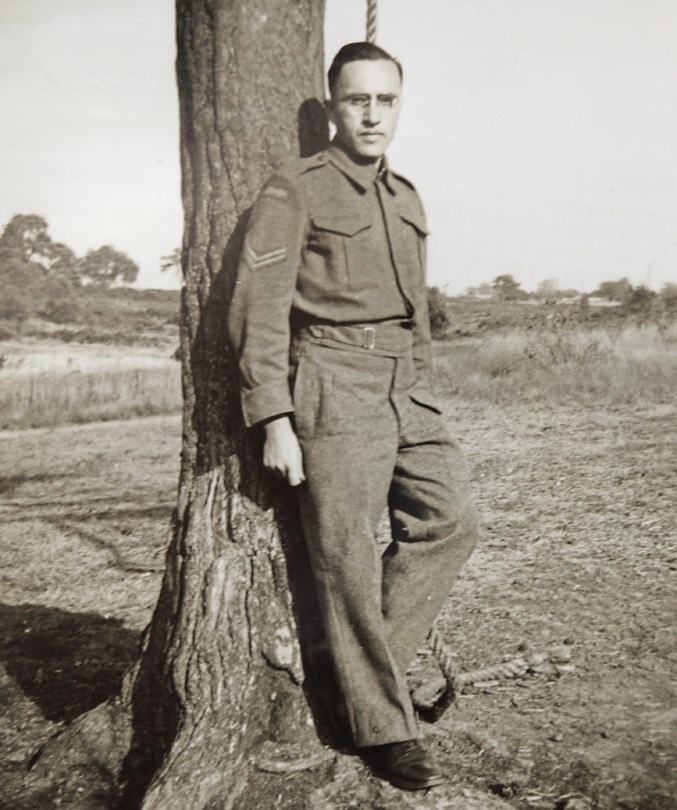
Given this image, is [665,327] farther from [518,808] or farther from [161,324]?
[518,808]

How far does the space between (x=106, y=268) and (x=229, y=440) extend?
8.53 meters

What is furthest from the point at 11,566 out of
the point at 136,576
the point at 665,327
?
→ the point at 665,327

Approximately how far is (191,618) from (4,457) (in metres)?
5.69

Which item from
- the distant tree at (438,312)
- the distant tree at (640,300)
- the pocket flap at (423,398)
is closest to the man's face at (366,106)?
the pocket flap at (423,398)

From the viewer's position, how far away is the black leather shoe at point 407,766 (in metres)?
2.47

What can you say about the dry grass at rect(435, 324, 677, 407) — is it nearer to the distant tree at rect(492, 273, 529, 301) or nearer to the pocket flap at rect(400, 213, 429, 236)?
the distant tree at rect(492, 273, 529, 301)

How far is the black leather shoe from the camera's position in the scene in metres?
2.47

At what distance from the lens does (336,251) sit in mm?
2516

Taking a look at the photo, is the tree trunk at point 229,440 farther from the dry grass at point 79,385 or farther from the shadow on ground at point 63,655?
the dry grass at point 79,385

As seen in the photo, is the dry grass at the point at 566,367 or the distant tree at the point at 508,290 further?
the distant tree at the point at 508,290

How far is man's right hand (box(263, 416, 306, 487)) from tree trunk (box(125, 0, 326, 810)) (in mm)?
197

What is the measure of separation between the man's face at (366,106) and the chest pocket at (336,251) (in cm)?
21

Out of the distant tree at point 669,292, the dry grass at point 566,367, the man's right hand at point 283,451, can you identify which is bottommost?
the dry grass at point 566,367

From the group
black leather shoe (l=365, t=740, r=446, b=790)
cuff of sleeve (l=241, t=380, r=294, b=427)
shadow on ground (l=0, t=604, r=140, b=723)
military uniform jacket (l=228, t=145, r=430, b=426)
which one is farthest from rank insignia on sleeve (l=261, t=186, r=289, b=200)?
shadow on ground (l=0, t=604, r=140, b=723)
